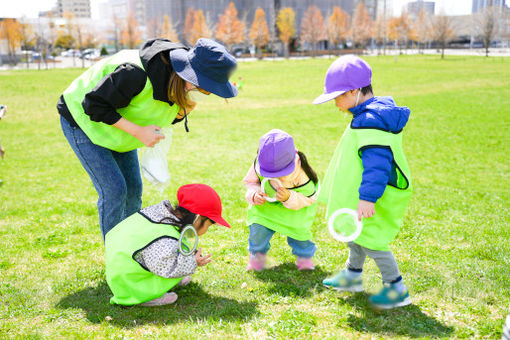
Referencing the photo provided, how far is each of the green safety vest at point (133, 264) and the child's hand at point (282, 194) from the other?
2.89 feet

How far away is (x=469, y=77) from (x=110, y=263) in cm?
2751

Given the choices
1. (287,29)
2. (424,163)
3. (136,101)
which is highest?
(287,29)

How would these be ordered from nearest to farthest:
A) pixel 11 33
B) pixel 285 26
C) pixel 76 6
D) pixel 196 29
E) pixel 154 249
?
1. pixel 154 249
2. pixel 11 33
3. pixel 196 29
4. pixel 285 26
5. pixel 76 6

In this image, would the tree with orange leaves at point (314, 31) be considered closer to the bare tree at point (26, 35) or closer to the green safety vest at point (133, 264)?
the bare tree at point (26, 35)

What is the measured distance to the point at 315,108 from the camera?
15.7 metres

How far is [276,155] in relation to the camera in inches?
138

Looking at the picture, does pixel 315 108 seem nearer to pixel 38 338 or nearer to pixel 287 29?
pixel 38 338

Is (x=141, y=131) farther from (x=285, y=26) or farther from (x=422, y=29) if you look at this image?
(x=422, y=29)

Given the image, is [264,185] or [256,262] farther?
[256,262]

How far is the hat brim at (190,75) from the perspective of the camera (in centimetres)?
281

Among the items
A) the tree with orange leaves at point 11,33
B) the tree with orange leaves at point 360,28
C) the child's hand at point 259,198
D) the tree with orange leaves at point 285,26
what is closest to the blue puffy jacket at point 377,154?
the child's hand at point 259,198

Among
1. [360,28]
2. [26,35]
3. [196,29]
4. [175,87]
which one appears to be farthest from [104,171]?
[360,28]

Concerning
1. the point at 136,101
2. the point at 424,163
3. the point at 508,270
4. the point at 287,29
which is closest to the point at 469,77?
the point at 424,163

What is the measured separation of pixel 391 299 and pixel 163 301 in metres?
1.67
